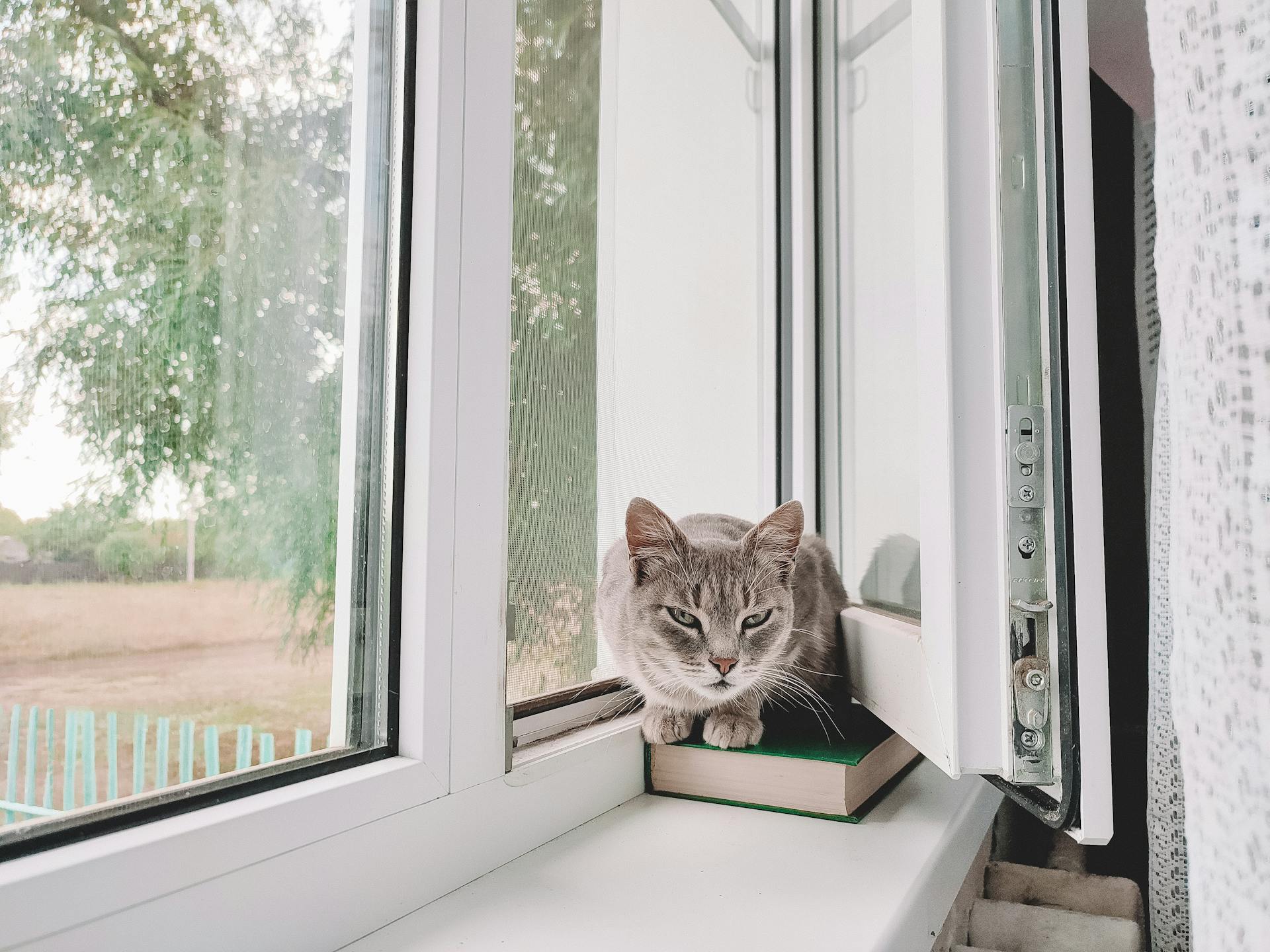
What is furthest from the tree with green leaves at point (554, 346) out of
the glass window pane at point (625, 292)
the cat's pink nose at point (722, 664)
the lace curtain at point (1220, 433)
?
the lace curtain at point (1220, 433)

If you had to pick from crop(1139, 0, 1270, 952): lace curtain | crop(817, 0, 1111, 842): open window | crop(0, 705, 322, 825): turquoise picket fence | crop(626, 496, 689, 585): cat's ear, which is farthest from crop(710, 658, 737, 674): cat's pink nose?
crop(1139, 0, 1270, 952): lace curtain

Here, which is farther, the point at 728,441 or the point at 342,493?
the point at 728,441

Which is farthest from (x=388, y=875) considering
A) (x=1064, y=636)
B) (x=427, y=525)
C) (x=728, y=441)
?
(x=728, y=441)

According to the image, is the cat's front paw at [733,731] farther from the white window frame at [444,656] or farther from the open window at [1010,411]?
the open window at [1010,411]

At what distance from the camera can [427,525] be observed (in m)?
0.62

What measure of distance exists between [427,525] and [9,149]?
0.34 metres

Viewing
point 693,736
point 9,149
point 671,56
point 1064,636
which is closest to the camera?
point 9,149

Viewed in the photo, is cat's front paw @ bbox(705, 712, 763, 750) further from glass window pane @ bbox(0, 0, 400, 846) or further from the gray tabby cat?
glass window pane @ bbox(0, 0, 400, 846)

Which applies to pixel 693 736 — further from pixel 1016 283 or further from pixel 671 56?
pixel 671 56

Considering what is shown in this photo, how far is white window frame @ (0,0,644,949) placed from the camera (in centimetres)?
49

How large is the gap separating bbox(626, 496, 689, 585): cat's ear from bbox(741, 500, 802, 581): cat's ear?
3.5 inches

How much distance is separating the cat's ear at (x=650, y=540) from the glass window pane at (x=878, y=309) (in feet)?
0.79

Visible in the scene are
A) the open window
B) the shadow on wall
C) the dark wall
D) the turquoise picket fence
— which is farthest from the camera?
the dark wall

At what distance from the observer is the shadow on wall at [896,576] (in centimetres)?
72
